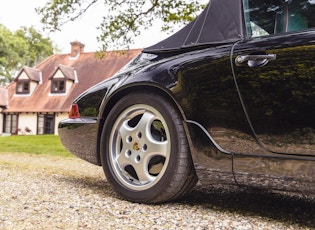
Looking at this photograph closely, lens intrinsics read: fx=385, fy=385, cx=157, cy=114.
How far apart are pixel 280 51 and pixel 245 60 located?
8.4 inches

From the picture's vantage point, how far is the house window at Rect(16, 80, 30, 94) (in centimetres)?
2839

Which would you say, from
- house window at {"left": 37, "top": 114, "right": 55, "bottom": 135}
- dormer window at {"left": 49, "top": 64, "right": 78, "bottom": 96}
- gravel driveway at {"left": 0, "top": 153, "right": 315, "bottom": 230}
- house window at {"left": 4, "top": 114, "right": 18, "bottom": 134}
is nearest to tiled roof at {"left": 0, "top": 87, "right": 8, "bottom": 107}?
house window at {"left": 4, "top": 114, "right": 18, "bottom": 134}

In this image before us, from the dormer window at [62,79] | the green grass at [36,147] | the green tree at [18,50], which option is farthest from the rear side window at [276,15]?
the green tree at [18,50]

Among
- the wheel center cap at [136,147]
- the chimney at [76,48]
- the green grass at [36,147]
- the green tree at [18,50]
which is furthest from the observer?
the green tree at [18,50]

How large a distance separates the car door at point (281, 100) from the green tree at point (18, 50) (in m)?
41.5

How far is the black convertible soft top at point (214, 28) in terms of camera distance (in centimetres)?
263

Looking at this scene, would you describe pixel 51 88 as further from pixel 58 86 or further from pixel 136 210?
pixel 136 210

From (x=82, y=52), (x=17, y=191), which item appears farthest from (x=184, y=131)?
(x=82, y=52)

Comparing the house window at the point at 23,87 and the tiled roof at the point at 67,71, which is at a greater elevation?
the tiled roof at the point at 67,71

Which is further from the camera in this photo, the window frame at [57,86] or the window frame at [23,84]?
the window frame at [23,84]

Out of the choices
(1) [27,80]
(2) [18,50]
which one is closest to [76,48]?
(1) [27,80]

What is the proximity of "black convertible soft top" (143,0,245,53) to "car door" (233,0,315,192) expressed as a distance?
0.17 meters

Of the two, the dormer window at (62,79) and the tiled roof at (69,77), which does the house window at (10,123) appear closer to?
the tiled roof at (69,77)

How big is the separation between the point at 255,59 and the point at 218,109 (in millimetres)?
385
